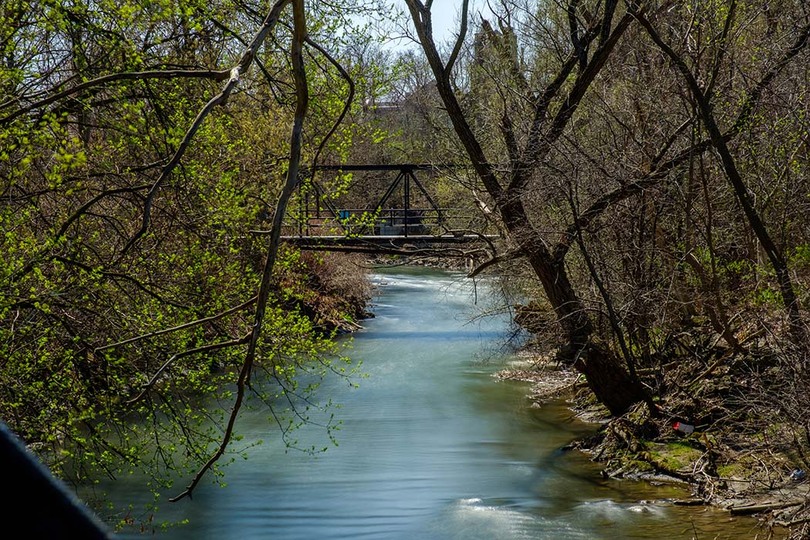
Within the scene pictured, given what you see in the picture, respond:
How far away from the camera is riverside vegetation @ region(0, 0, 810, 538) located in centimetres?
657

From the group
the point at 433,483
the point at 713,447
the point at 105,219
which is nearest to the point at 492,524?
the point at 433,483

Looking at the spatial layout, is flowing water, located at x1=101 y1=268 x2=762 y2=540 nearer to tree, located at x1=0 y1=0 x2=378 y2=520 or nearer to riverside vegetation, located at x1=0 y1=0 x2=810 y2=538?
riverside vegetation, located at x1=0 y1=0 x2=810 y2=538

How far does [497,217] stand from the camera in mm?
13484

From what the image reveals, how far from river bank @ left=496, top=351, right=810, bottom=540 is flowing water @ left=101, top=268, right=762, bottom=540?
0.29 meters

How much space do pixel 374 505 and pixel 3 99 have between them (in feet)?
24.5

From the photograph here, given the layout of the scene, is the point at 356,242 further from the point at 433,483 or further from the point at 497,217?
the point at 433,483

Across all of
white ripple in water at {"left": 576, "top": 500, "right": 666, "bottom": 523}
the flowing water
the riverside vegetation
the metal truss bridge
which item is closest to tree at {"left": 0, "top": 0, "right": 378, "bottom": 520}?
the riverside vegetation

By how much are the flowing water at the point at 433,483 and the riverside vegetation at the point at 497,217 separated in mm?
677

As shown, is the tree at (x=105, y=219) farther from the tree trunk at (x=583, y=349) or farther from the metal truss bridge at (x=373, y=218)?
the tree trunk at (x=583, y=349)

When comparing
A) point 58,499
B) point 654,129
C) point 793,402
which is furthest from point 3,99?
point 654,129

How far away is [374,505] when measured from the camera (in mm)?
11375

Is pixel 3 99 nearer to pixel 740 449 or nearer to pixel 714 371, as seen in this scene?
pixel 740 449

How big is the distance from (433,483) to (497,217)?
14.1ft

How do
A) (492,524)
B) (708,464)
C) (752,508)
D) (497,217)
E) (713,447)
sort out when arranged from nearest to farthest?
1. (752,508)
2. (492,524)
3. (708,464)
4. (713,447)
5. (497,217)
